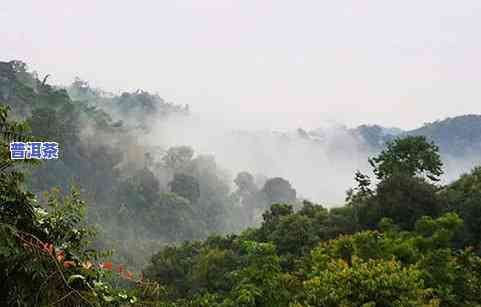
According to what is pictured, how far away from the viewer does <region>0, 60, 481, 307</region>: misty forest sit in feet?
12.9

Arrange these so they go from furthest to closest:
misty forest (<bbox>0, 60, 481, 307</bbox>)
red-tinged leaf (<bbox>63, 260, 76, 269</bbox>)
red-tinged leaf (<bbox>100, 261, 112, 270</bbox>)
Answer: red-tinged leaf (<bbox>100, 261, 112, 270</bbox>) → misty forest (<bbox>0, 60, 481, 307</bbox>) → red-tinged leaf (<bbox>63, 260, 76, 269</bbox>)

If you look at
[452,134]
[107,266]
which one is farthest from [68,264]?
[452,134]

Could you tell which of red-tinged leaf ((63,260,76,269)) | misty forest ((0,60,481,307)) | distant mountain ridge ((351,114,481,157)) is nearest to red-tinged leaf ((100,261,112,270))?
misty forest ((0,60,481,307))

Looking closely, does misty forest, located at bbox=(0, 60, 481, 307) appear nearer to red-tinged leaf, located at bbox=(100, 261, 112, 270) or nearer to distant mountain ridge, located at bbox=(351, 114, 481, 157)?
red-tinged leaf, located at bbox=(100, 261, 112, 270)

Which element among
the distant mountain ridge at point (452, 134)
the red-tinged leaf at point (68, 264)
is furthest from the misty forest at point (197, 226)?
the distant mountain ridge at point (452, 134)

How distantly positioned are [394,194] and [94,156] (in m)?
52.6

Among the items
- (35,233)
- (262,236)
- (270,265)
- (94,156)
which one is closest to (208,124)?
(94,156)

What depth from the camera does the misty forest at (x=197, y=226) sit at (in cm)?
393

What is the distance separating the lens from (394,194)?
2730 centimetres

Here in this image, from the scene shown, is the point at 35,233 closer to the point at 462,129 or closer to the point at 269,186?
the point at 269,186

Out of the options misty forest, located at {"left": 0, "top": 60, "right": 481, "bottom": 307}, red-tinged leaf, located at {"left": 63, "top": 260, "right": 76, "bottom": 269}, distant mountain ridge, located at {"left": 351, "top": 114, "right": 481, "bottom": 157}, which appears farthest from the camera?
distant mountain ridge, located at {"left": 351, "top": 114, "right": 481, "bottom": 157}

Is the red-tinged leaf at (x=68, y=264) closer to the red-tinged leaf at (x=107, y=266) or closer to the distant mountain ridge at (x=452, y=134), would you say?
the red-tinged leaf at (x=107, y=266)

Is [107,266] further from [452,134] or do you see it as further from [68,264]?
[452,134]

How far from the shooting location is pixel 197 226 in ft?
234
